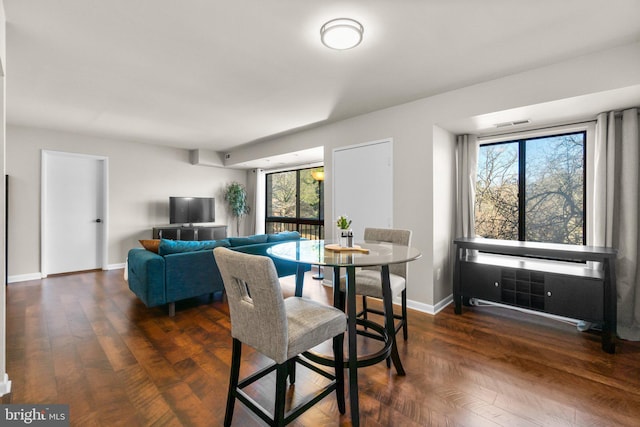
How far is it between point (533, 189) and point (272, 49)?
3.26 meters

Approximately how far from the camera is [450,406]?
71.5 inches

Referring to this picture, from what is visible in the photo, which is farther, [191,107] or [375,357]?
[191,107]

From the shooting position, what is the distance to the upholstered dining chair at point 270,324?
1388mm

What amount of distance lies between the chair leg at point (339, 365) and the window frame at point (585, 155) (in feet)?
9.75

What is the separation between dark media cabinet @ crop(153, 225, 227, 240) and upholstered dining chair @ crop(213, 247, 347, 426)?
15.7ft

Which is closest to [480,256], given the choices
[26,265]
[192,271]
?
[192,271]

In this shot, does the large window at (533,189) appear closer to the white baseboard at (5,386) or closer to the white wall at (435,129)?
the white wall at (435,129)

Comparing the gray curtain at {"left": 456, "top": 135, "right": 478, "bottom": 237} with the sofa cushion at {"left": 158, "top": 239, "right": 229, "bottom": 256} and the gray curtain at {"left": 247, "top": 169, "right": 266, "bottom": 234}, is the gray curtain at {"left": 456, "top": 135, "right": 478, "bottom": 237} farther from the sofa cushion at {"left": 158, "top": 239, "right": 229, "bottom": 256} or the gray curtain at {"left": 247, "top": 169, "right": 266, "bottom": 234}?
the gray curtain at {"left": 247, "top": 169, "right": 266, "bottom": 234}

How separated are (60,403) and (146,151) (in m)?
5.09

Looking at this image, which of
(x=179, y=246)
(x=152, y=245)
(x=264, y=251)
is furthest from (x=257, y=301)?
(x=152, y=245)

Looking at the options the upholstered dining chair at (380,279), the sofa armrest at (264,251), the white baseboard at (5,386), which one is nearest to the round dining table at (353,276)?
the upholstered dining chair at (380,279)

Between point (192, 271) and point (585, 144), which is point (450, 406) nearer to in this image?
point (192, 271)

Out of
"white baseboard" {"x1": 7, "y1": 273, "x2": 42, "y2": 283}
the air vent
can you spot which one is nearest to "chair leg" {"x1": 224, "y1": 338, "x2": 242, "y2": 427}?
the air vent

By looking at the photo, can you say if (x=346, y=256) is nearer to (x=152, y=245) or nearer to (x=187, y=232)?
(x=152, y=245)
